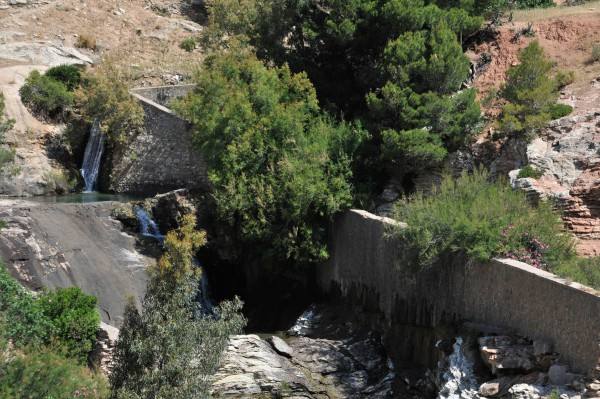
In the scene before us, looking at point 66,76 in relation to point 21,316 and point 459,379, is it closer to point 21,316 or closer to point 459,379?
point 21,316

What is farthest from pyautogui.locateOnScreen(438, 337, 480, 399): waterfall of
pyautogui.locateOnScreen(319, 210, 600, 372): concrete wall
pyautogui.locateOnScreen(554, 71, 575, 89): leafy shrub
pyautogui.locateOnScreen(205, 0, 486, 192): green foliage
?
pyautogui.locateOnScreen(554, 71, 575, 89): leafy shrub

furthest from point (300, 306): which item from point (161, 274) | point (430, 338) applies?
point (161, 274)

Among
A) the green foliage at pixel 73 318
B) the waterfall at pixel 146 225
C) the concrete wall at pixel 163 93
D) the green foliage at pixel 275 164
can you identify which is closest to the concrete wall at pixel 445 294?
the green foliage at pixel 275 164

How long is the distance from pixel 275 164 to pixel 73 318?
7.53 meters

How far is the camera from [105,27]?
3988 cm

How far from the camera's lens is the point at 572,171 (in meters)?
20.4

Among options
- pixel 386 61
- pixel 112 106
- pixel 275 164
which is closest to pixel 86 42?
pixel 112 106

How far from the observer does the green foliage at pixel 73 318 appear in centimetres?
1634

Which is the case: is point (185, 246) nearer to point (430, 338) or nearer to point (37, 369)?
point (37, 369)

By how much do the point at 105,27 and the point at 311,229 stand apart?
74.6 feet

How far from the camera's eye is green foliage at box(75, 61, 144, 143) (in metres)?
28.3

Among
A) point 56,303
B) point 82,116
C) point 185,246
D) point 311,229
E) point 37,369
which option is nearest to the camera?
point 37,369

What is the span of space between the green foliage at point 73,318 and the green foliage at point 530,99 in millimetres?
12226

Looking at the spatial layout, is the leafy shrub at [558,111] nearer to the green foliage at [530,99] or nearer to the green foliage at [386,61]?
the green foliage at [530,99]
